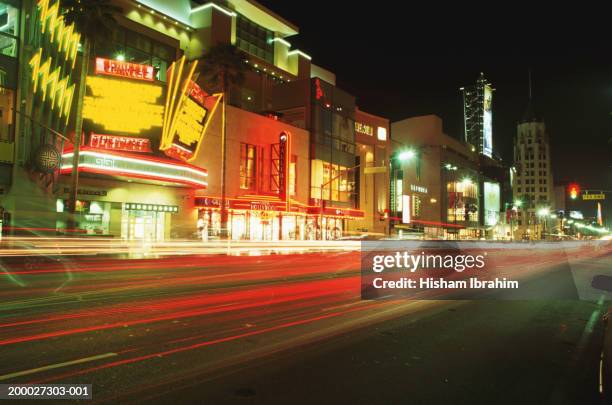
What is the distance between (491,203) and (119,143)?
381ft

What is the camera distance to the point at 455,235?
9669cm

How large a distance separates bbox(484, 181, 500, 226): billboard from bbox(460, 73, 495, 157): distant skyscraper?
54.1ft

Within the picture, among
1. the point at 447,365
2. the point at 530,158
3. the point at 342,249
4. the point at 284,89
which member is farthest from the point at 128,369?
the point at 530,158

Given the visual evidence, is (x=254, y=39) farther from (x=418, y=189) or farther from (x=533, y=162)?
(x=533, y=162)

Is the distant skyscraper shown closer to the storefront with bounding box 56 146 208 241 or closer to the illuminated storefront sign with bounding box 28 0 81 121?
the storefront with bounding box 56 146 208 241

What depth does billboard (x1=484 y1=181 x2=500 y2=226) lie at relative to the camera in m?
121

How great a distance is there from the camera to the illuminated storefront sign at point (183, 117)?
30247mm

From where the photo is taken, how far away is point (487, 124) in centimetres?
14500

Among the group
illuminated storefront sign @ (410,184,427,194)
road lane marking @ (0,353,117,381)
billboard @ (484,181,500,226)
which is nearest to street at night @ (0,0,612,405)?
road lane marking @ (0,353,117,381)

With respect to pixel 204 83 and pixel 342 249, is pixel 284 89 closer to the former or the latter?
pixel 204 83

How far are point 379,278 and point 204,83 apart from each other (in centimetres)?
3435

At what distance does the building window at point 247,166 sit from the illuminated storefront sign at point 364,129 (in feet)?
70.5

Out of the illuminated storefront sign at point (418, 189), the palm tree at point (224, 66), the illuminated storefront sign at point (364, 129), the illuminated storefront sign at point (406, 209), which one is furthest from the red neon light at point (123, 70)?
the illuminated storefront sign at point (418, 189)

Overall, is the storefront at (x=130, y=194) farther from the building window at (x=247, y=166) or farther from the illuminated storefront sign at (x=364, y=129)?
the illuminated storefront sign at (x=364, y=129)
